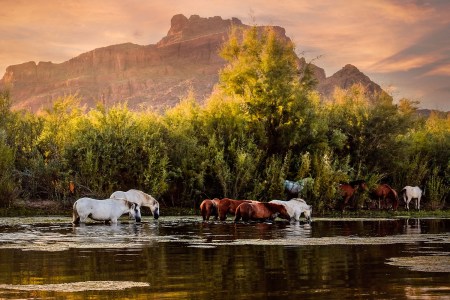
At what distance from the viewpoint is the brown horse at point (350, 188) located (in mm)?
40250

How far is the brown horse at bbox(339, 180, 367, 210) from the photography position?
132ft

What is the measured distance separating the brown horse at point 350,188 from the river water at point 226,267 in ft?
65.8

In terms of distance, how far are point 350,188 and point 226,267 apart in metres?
29.1

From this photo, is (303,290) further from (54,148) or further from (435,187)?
(435,187)

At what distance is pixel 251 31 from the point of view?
147 feet

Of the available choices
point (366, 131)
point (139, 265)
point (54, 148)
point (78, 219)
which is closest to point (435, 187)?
point (366, 131)

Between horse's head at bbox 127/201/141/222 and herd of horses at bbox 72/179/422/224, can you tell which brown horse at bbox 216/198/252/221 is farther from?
horse's head at bbox 127/201/141/222

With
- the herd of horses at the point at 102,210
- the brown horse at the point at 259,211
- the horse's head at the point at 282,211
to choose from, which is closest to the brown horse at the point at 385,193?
the horse's head at the point at 282,211

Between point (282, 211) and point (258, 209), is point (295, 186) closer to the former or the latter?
point (282, 211)

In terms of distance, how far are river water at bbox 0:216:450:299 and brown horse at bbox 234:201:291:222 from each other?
9.49m

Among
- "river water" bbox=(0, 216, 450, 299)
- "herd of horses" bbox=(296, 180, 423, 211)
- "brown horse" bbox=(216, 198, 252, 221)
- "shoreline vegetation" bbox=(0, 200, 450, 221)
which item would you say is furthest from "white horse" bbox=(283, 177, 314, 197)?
"river water" bbox=(0, 216, 450, 299)

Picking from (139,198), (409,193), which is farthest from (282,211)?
(409,193)

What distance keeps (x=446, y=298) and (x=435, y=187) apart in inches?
1644

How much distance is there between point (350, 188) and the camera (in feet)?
133
